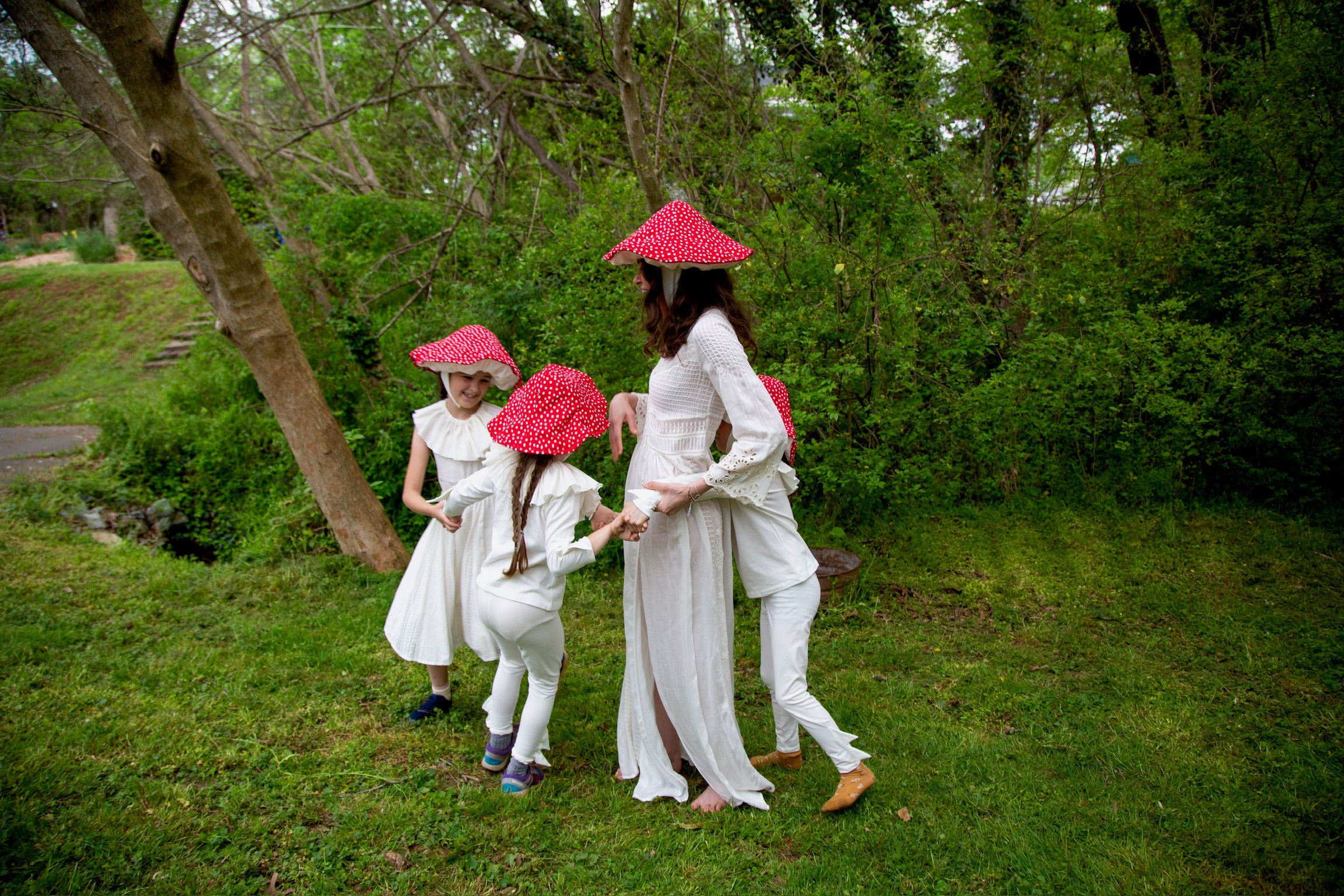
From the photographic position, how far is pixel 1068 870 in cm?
291

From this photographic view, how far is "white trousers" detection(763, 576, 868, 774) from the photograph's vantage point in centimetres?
315

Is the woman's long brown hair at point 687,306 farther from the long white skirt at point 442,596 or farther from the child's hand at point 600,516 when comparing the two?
the long white skirt at point 442,596

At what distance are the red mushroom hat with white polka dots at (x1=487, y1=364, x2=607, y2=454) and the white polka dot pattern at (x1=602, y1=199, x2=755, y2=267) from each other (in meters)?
0.50

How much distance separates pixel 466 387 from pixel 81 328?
13.5 meters

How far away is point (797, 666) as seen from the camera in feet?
10.4

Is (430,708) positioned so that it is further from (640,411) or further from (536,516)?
(640,411)

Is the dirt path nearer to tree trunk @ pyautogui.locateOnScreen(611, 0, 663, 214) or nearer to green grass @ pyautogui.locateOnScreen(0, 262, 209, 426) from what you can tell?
green grass @ pyautogui.locateOnScreen(0, 262, 209, 426)

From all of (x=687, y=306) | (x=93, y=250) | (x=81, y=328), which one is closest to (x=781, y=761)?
(x=687, y=306)

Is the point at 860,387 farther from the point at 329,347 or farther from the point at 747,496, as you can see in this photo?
the point at 329,347

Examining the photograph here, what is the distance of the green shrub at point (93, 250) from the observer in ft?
59.4

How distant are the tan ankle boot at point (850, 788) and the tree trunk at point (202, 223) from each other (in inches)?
151

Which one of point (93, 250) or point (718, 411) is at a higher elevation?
point (93, 250)

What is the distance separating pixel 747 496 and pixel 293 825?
2.04 metres

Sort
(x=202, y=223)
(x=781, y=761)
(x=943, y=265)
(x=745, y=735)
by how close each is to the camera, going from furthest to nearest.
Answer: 1. (x=943, y=265)
2. (x=202, y=223)
3. (x=745, y=735)
4. (x=781, y=761)
